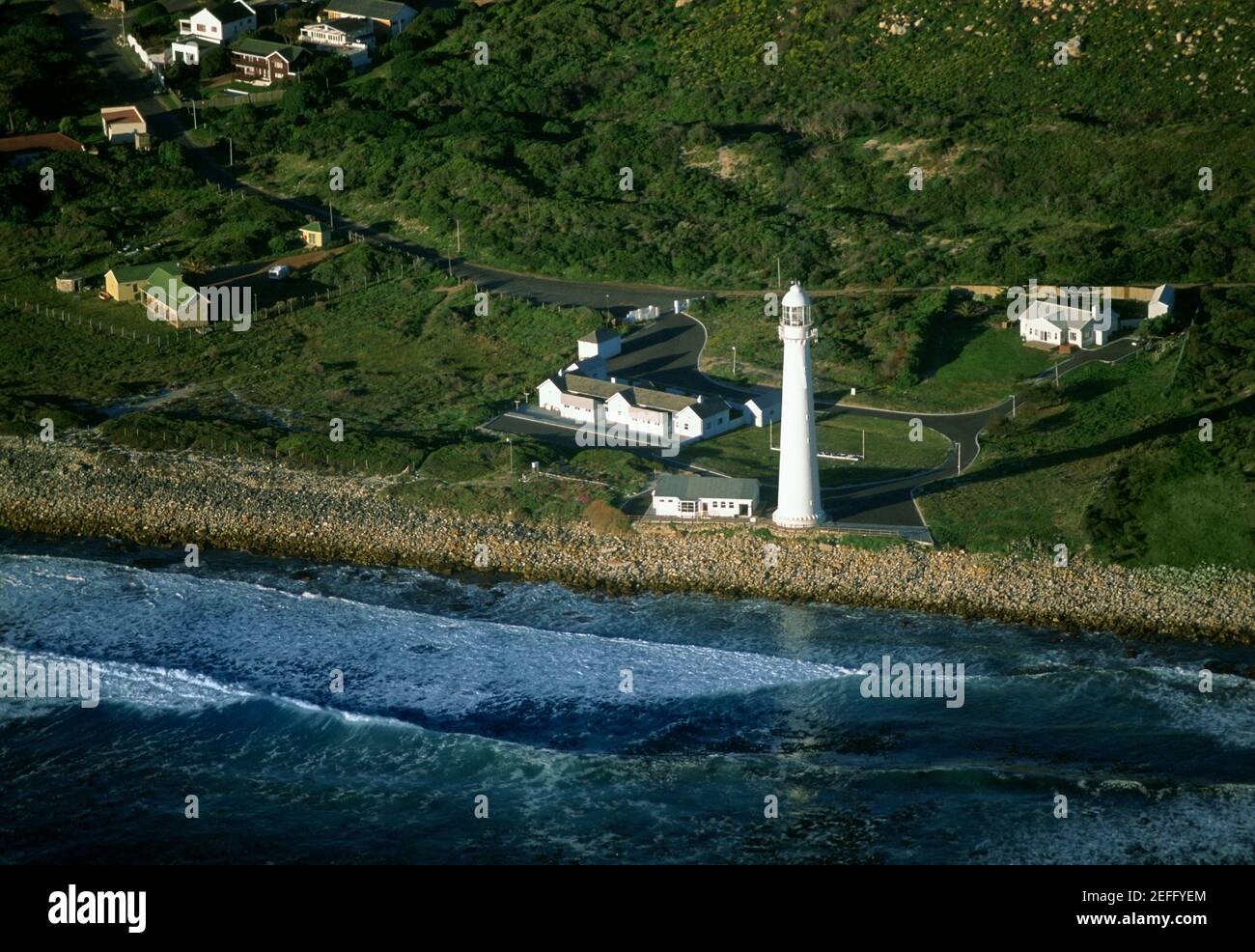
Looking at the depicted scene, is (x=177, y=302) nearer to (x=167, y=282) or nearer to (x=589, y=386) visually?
(x=167, y=282)

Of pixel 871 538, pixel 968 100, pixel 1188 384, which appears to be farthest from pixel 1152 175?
pixel 871 538

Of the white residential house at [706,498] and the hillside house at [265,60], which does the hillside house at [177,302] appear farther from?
the white residential house at [706,498]

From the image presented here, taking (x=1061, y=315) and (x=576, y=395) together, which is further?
(x=1061, y=315)

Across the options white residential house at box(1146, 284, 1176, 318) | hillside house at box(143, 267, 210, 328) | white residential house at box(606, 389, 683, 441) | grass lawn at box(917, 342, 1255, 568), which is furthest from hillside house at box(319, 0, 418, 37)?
grass lawn at box(917, 342, 1255, 568)

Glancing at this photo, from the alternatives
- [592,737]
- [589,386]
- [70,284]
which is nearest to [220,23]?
[70,284]

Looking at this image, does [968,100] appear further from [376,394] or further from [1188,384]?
[376,394]

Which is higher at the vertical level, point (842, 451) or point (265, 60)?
point (265, 60)

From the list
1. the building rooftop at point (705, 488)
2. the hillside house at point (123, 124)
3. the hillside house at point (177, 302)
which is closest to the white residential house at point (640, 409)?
the building rooftop at point (705, 488)
